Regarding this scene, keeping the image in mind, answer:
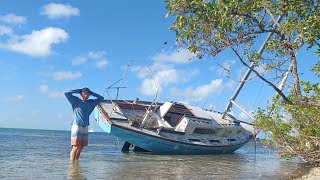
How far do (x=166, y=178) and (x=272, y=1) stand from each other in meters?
7.32

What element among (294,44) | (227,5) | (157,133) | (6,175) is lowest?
(6,175)

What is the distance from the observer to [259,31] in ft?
27.1

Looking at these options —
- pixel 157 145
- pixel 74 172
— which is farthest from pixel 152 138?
pixel 74 172

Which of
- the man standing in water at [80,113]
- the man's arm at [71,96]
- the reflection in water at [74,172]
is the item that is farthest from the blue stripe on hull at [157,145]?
the man's arm at [71,96]

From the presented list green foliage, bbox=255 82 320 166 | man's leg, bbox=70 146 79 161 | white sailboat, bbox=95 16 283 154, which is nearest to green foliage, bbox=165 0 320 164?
green foliage, bbox=255 82 320 166

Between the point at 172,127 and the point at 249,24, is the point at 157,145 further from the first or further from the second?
the point at 249,24

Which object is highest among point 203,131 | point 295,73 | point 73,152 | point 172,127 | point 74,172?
point 295,73

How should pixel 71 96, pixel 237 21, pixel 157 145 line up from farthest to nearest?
1. pixel 157 145
2. pixel 71 96
3. pixel 237 21

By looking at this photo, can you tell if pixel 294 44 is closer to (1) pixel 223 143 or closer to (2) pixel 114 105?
(2) pixel 114 105

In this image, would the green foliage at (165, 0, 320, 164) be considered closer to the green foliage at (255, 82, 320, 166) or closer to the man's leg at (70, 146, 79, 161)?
the green foliage at (255, 82, 320, 166)

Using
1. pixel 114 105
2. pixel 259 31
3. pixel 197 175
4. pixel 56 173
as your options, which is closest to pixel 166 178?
pixel 197 175

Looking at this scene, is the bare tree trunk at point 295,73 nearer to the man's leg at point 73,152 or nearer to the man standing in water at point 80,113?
the man standing in water at point 80,113

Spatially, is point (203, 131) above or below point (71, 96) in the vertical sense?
below

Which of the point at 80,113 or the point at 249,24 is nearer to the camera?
the point at 249,24
